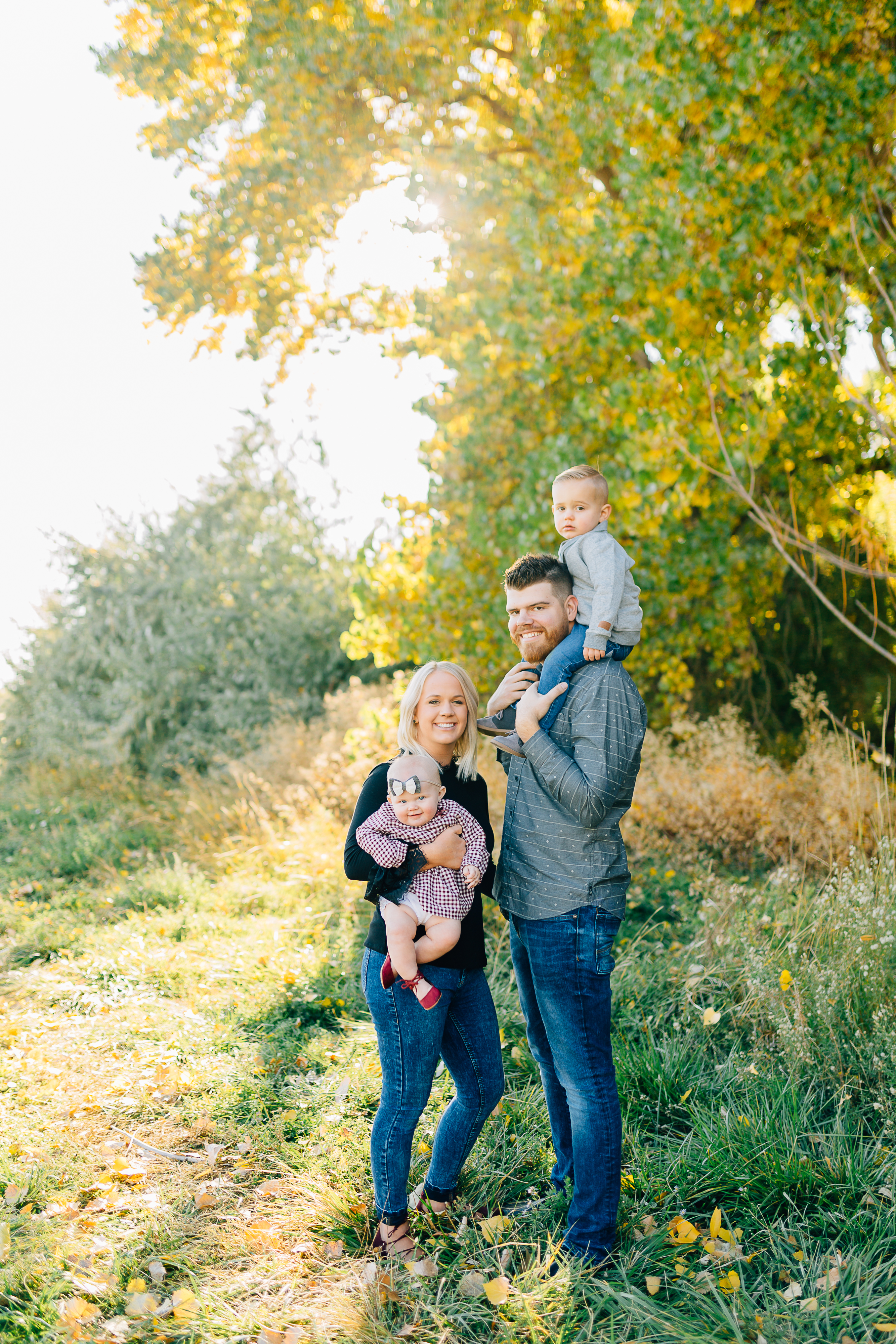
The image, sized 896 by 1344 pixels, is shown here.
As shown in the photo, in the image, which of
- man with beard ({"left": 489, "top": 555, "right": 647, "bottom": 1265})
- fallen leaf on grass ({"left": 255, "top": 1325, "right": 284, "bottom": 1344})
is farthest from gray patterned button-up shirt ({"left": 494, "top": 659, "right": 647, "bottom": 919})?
fallen leaf on grass ({"left": 255, "top": 1325, "right": 284, "bottom": 1344})

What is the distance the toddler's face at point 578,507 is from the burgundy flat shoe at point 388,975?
135 cm

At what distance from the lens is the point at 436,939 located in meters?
2.49

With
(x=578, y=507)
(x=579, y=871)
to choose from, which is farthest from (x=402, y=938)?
(x=578, y=507)

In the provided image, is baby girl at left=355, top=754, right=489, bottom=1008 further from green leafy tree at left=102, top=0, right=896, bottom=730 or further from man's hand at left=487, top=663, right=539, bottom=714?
green leafy tree at left=102, top=0, right=896, bottom=730

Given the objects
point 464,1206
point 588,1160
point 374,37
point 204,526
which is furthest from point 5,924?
point 374,37

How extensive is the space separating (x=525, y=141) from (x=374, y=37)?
1.58 m

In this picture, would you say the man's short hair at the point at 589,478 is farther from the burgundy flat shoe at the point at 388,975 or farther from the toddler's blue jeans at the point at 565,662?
the burgundy flat shoe at the point at 388,975

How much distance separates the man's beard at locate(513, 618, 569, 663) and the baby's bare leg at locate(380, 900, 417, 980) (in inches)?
32.5

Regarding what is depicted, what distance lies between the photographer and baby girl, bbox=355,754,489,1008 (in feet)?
8.14

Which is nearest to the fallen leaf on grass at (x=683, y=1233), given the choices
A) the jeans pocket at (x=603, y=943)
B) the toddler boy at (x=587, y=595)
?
the jeans pocket at (x=603, y=943)

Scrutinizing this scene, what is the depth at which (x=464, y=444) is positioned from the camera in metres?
7.12

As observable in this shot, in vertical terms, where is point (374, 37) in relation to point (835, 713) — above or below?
above

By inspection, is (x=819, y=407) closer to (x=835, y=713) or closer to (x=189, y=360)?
(x=835, y=713)

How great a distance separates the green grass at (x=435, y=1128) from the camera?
2.46 metres
